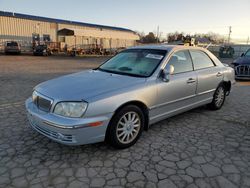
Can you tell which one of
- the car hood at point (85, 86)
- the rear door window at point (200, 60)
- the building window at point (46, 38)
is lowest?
the car hood at point (85, 86)

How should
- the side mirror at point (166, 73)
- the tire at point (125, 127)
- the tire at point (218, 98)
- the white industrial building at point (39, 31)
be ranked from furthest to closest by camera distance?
the white industrial building at point (39, 31), the tire at point (218, 98), the side mirror at point (166, 73), the tire at point (125, 127)

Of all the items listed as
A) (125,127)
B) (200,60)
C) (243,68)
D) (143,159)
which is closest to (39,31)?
(243,68)

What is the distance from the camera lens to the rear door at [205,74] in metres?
4.55

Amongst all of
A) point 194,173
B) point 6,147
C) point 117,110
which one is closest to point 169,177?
point 194,173

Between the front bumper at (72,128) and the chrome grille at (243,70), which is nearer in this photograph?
the front bumper at (72,128)

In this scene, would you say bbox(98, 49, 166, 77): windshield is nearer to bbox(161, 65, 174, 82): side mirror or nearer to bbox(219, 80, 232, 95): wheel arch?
bbox(161, 65, 174, 82): side mirror

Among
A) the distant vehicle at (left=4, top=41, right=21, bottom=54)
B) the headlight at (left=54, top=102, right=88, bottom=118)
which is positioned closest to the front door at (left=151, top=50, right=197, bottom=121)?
the headlight at (left=54, top=102, right=88, bottom=118)

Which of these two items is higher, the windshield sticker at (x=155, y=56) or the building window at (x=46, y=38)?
the building window at (x=46, y=38)

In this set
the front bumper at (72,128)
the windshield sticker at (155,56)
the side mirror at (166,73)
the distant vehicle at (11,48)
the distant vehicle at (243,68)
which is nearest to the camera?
the front bumper at (72,128)

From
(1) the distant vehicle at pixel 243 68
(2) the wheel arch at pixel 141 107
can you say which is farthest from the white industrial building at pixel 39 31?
(2) the wheel arch at pixel 141 107

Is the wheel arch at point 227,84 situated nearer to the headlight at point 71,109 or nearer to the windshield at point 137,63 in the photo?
the windshield at point 137,63

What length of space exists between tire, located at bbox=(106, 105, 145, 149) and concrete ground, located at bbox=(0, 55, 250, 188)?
145 mm

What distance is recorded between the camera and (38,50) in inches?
1038

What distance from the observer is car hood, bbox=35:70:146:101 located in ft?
9.93
